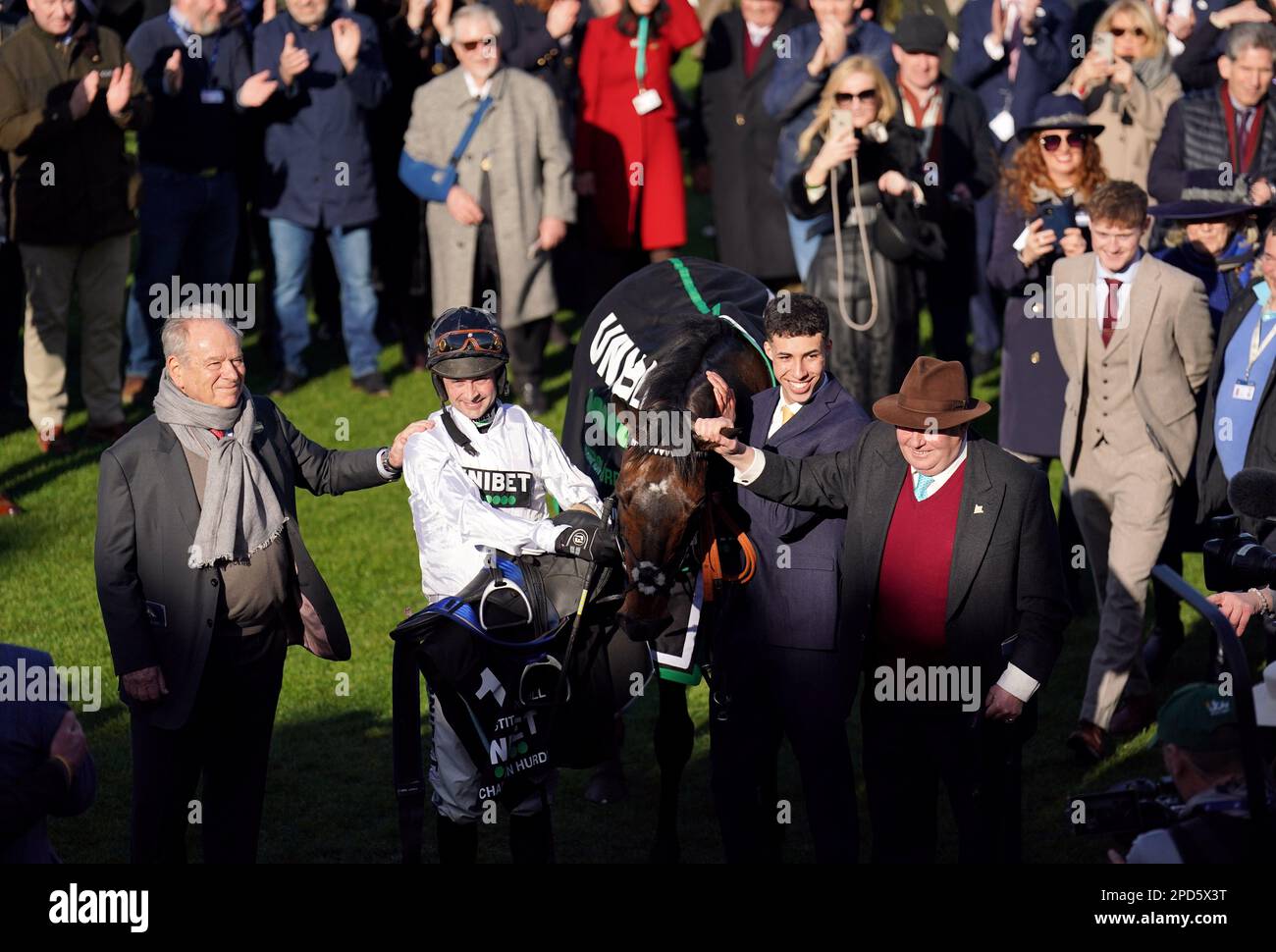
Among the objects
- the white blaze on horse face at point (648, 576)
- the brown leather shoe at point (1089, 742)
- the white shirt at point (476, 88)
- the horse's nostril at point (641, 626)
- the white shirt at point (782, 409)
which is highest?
the white shirt at point (476, 88)

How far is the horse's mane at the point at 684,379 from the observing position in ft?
21.0

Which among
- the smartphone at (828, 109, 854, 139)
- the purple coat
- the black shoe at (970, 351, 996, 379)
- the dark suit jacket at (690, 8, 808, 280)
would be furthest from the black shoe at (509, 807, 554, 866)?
the black shoe at (970, 351, 996, 379)

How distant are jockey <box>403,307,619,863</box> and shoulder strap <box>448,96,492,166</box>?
605cm

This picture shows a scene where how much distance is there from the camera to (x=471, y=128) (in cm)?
1244

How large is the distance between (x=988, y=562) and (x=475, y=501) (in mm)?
1709

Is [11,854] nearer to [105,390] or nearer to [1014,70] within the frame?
[105,390]

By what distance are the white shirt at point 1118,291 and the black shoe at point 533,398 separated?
16.8 feet

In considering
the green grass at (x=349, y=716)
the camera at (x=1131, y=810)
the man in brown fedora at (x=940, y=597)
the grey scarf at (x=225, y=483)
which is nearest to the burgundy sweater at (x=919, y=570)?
the man in brown fedora at (x=940, y=597)

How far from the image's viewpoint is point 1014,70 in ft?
43.3

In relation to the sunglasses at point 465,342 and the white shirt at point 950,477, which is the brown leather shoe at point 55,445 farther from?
the white shirt at point 950,477

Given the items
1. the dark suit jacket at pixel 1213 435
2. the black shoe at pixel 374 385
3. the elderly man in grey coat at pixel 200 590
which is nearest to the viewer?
the elderly man in grey coat at pixel 200 590

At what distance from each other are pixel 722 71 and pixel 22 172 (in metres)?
5.00

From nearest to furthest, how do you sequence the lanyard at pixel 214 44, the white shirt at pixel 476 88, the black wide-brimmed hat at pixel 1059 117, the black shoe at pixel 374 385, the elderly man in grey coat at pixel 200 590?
the elderly man in grey coat at pixel 200 590, the black wide-brimmed hat at pixel 1059 117, the lanyard at pixel 214 44, the white shirt at pixel 476 88, the black shoe at pixel 374 385
